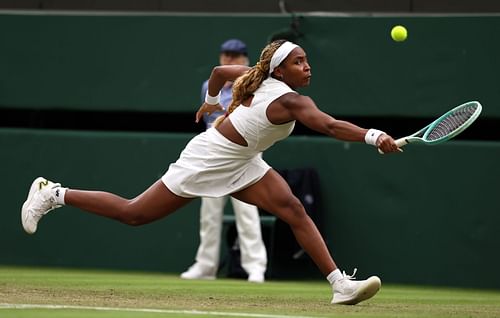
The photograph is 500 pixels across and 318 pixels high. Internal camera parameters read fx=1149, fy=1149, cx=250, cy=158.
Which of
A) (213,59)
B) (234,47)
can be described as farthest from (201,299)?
(213,59)

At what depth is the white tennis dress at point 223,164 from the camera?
23.4ft

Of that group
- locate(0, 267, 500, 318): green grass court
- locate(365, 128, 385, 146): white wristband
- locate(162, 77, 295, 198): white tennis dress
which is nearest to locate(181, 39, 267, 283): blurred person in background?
locate(0, 267, 500, 318): green grass court

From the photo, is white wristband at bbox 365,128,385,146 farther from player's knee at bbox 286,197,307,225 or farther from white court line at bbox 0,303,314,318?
white court line at bbox 0,303,314,318

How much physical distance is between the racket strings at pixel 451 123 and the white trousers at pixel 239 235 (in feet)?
11.0

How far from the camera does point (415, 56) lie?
10.4 metres

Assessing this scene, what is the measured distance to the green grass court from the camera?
20.3 feet

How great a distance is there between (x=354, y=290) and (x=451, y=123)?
115 centimetres

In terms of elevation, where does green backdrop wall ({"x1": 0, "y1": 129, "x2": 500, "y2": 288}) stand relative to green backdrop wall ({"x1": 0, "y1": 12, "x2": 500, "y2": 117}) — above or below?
below

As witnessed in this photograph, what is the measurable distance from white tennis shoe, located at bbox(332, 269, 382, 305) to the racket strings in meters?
0.92

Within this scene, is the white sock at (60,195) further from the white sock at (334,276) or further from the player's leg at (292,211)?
the white sock at (334,276)

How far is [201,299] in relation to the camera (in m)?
7.23

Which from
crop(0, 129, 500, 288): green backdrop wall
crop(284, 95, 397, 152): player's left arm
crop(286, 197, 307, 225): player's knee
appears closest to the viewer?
crop(284, 95, 397, 152): player's left arm

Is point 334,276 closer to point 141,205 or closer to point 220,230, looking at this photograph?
point 141,205

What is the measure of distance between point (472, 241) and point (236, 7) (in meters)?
3.31
